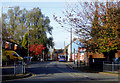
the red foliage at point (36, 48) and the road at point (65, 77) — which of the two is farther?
the red foliage at point (36, 48)

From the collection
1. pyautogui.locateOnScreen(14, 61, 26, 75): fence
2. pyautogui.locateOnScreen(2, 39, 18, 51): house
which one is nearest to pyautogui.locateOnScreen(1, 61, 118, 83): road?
pyautogui.locateOnScreen(14, 61, 26, 75): fence


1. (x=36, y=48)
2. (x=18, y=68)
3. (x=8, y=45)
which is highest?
(x=8, y=45)

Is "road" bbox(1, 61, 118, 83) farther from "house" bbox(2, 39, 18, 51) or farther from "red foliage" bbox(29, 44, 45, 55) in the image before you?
"red foliage" bbox(29, 44, 45, 55)

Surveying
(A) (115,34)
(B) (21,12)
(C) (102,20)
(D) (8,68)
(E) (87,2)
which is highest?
(B) (21,12)

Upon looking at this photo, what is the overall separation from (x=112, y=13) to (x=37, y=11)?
136 ft

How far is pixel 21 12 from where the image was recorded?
60.2 metres

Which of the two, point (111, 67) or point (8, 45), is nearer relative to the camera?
point (111, 67)

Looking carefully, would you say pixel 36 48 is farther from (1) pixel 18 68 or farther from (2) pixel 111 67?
(1) pixel 18 68

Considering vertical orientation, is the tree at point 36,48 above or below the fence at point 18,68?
above

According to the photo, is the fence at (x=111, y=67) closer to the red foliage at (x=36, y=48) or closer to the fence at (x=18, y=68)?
the fence at (x=18, y=68)

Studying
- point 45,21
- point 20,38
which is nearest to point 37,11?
point 45,21

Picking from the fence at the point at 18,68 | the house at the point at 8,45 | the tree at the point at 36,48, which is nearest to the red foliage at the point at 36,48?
the tree at the point at 36,48

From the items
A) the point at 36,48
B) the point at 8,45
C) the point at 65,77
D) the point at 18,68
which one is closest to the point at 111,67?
the point at 65,77

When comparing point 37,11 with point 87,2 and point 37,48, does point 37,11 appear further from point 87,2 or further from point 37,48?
point 87,2
